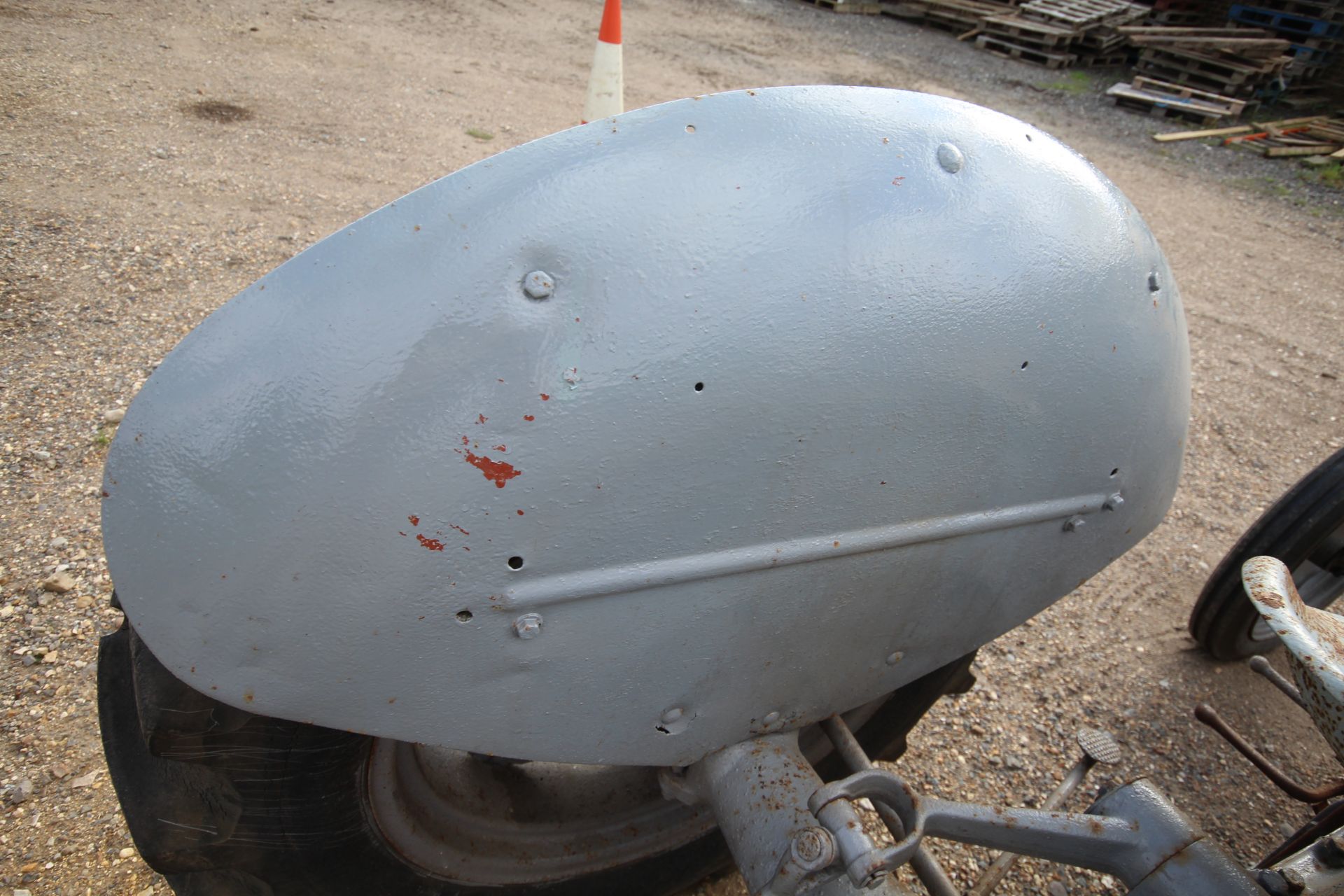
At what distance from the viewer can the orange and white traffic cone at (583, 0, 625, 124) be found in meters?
2.79

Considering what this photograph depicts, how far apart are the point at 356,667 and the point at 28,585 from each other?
153cm

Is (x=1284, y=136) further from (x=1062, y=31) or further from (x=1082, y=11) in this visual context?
(x=1082, y=11)

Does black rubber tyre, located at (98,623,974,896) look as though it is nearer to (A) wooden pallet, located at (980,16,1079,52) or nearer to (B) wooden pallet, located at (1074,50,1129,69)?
(A) wooden pallet, located at (980,16,1079,52)

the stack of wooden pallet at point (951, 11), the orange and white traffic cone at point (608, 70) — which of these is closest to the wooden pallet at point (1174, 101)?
the stack of wooden pallet at point (951, 11)

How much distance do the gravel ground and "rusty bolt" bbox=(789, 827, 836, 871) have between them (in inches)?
32.3

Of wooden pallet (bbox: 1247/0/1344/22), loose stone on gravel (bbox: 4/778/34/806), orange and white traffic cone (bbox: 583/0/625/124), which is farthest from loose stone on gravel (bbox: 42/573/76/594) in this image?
wooden pallet (bbox: 1247/0/1344/22)

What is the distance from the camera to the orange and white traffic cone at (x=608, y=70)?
2787mm

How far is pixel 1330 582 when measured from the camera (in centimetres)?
236

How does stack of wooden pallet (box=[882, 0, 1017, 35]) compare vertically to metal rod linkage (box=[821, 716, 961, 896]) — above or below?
above

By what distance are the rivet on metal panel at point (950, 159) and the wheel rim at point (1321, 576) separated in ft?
5.92

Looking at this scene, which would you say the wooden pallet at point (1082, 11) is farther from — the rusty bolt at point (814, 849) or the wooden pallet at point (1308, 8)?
the rusty bolt at point (814, 849)

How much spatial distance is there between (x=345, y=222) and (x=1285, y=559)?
3196mm

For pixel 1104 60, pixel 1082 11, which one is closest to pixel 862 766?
pixel 1082 11

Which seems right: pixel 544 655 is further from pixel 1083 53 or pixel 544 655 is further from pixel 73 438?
pixel 1083 53
